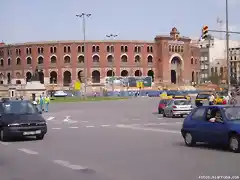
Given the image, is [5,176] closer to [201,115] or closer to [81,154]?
[81,154]

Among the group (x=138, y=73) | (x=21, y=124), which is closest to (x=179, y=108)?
(x=21, y=124)

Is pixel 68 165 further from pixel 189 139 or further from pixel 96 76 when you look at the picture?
pixel 96 76

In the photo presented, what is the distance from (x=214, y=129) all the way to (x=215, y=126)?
0.09 metres

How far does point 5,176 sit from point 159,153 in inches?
188

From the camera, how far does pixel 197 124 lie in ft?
45.8

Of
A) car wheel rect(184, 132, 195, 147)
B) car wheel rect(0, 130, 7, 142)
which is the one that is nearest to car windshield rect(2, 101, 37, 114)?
car wheel rect(0, 130, 7, 142)

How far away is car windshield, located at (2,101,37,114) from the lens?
18766 millimetres

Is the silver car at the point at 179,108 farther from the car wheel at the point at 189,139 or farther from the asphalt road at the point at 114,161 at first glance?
the car wheel at the point at 189,139

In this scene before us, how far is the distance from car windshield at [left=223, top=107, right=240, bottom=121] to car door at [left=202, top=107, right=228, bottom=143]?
251mm

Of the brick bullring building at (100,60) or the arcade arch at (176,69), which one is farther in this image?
→ the arcade arch at (176,69)

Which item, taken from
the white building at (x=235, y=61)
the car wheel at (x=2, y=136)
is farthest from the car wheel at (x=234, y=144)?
Result: the white building at (x=235, y=61)

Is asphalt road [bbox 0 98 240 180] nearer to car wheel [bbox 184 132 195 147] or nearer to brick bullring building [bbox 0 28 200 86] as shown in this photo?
car wheel [bbox 184 132 195 147]

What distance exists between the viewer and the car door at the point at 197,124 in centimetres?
1377

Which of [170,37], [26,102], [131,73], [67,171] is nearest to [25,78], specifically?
[131,73]
